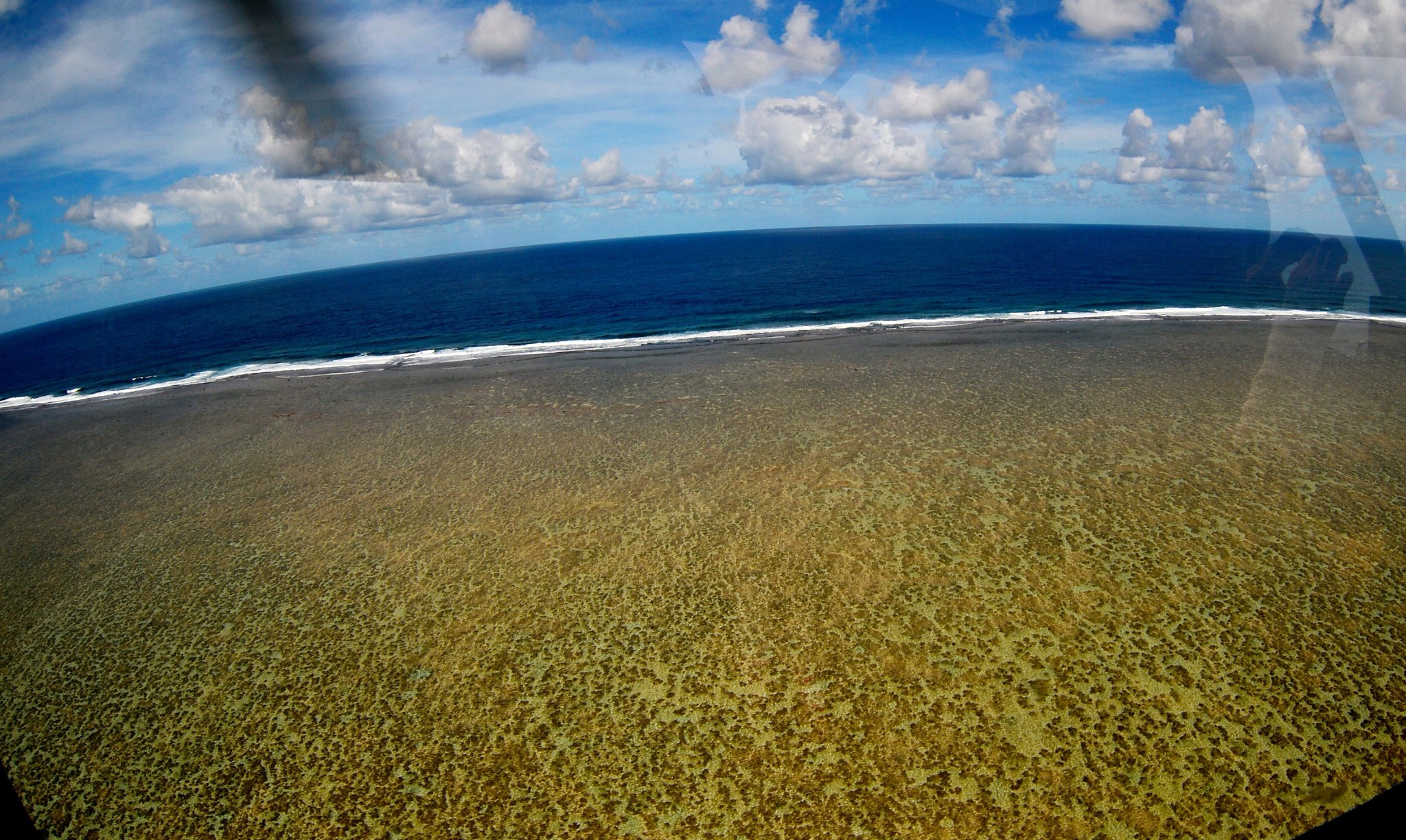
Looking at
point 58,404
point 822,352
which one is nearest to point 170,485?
point 58,404

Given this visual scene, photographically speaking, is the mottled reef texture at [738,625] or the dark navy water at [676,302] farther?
the dark navy water at [676,302]

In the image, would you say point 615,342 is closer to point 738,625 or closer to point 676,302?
point 676,302

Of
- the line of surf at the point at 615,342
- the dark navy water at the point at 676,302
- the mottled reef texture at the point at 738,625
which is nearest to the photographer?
the mottled reef texture at the point at 738,625

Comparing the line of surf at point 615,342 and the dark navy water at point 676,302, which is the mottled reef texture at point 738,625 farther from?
the dark navy water at point 676,302

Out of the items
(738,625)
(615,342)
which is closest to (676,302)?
(615,342)

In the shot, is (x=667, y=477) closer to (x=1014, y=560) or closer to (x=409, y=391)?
(x=1014, y=560)

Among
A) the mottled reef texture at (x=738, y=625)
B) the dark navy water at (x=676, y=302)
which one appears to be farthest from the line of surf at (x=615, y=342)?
the mottled reef texture at (x=738, y=625)
